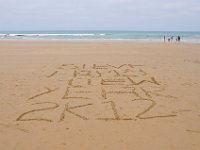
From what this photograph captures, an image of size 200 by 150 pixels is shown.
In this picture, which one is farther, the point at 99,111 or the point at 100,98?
the point at 100,98

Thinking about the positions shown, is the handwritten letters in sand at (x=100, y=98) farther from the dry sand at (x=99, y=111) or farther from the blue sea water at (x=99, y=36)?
the blue sea water at (x=99, y=36)

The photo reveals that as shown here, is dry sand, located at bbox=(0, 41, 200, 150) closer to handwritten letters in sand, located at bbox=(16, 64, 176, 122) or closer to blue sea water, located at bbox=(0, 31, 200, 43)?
handwritten letters in sand, located at bbox=(16, 64, 176, 122)

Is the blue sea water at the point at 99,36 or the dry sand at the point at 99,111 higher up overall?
the blue sea water at the point at 99,36

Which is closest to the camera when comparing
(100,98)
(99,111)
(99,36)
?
(99,111)

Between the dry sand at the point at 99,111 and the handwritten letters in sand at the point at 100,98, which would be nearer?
the dry sand at the point at 99,111

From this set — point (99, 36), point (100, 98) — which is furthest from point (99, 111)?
point (99, 36)

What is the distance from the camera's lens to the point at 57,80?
7582 millimetres

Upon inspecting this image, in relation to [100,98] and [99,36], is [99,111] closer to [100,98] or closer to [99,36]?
[100,98]

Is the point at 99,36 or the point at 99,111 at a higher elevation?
the point at 99,36

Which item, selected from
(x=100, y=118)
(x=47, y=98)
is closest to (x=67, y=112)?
(x=100, y=118)

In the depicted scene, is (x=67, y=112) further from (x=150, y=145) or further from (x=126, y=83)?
(x=126, y=83)

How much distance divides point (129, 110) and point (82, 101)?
0.99 m

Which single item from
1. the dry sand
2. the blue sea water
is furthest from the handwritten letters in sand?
the blue sea water

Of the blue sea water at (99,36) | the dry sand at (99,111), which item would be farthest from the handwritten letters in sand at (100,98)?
the blue sea water at (99,36)
